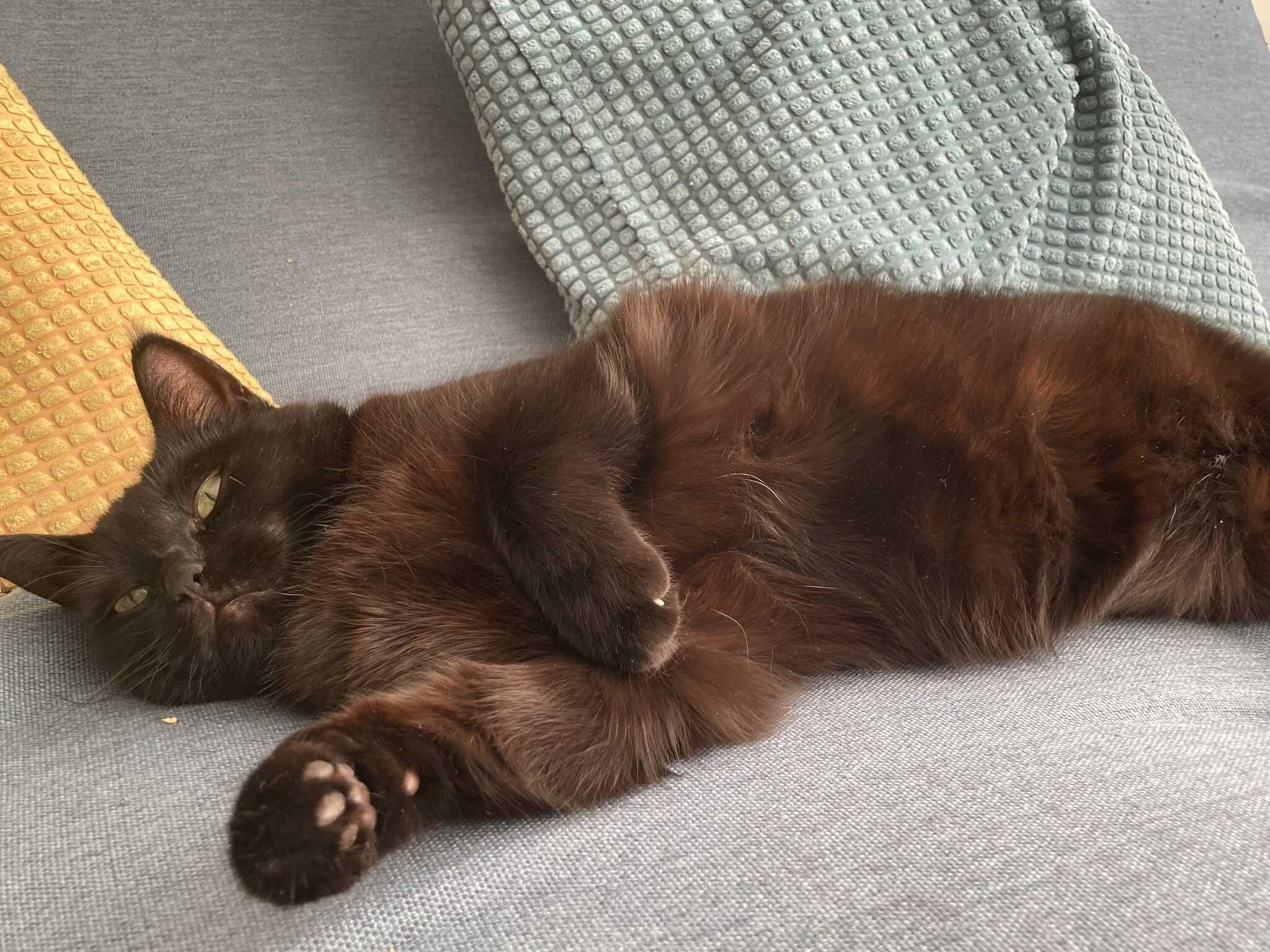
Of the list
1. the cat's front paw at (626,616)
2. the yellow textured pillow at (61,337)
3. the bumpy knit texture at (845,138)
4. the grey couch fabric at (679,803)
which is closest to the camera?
the grey couch fabric at (679,803)

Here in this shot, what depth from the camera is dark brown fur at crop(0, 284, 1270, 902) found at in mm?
955

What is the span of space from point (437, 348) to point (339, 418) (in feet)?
1.66

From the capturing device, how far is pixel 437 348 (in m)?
1.69

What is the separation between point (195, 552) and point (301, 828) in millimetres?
521

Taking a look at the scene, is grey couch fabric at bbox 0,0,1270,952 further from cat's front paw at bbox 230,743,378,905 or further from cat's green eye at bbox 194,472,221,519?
cat's green eye at bbox 194,472,221,519

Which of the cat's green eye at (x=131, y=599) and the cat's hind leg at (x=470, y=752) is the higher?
the cat's green eye at (x=131, y=599)

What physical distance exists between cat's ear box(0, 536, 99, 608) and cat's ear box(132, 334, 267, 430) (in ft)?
0.69

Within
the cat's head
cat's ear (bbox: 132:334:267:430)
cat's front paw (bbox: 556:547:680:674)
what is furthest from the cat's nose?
cat's front paw (bbox: 556:547:680:674)

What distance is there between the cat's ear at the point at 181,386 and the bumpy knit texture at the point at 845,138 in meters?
0.67

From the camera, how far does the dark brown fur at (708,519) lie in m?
0.96

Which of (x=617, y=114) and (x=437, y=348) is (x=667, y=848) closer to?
(x=437, y=348)

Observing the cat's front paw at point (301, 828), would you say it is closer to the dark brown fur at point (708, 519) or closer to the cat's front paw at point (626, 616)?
the dark brown fur at point (708, 519)

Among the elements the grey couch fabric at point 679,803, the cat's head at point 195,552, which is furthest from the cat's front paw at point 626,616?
the cat's head at point 195,552

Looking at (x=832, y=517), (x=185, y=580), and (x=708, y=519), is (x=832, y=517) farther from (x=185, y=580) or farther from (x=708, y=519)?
(x=185, y=580)
